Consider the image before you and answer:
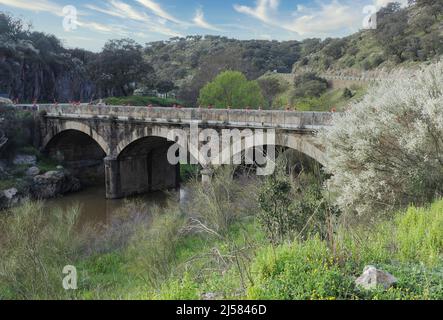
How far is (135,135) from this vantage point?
980 inches

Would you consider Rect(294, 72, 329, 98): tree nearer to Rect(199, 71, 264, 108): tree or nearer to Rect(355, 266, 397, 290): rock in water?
Rect(199, 71, 264, 108): tree

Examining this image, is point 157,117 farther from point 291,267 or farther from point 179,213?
point 291,267

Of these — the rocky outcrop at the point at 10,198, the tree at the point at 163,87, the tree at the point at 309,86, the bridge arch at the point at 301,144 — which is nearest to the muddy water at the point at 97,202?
the rocky outcrop at the point at 10,198

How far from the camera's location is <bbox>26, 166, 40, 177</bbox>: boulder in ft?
88.6

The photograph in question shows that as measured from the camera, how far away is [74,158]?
32.8 metres

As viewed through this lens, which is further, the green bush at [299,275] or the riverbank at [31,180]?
the riverbank at [31,180]

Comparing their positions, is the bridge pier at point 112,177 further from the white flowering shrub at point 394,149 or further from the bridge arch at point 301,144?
the white flowering shrub at point 394,149

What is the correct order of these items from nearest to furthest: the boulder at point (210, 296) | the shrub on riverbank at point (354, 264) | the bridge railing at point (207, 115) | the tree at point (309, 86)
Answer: the shrub on riverbank at point (354, 264), the boulder at point (210, 296), the bridge railing at point (207, 115), the tree at point (309, 86)

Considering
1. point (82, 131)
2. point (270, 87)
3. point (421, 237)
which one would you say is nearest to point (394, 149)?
point (421, 237)

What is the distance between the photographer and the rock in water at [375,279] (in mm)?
4758

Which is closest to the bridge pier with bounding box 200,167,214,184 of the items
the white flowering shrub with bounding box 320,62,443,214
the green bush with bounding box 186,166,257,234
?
the green bush with bounding box 186,166,257,234

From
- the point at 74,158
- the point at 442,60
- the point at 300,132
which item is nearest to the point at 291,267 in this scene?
the point at 442,60

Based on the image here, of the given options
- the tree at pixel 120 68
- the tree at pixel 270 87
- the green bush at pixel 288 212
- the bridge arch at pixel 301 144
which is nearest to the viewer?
the green bush at pixel 288 212

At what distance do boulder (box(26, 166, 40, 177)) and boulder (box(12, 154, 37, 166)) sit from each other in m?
0.79
